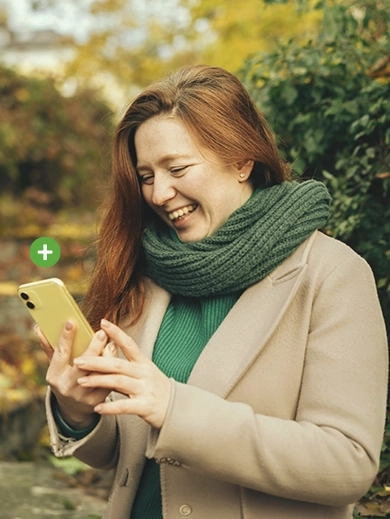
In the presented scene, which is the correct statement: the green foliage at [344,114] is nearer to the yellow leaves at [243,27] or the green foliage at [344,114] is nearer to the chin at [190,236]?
the chin at [190,236]

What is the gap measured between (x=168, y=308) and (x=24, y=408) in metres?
3.96

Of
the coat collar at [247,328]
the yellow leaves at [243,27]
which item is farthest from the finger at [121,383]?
the yellow leaves at [243,27]

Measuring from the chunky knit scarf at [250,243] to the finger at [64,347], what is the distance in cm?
44

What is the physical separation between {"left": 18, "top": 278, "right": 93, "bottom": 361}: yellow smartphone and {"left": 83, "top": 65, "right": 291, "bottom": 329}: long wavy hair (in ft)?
1.46

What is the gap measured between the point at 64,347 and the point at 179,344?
42 cm

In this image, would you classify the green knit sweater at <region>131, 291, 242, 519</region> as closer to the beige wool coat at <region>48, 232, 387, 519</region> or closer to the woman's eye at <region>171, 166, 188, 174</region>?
the beige wool coat at <region>48, 232, 387, 519</region>

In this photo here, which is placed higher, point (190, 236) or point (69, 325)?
point (190, 236)

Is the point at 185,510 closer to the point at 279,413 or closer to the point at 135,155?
the point at 279,413

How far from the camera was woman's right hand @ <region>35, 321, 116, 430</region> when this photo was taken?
5.82 feet

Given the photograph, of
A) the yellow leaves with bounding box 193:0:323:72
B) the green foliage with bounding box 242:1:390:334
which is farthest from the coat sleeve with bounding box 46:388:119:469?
the yellow leaves with bounding box 193:0:323:72

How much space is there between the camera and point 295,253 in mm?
2076

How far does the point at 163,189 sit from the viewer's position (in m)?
2.17

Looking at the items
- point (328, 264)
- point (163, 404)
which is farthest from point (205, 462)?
point (328, 264)

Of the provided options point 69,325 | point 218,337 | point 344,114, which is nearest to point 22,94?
point 344,114
